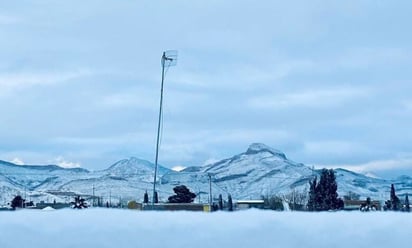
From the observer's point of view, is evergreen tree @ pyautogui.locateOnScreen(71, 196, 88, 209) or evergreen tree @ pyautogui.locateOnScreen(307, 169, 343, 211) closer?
evergreen tree @ pyautogui.locateOnScreen(71, 196, 88, 209)

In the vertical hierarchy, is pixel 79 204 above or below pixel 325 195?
below

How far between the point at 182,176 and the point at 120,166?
99.3 ft

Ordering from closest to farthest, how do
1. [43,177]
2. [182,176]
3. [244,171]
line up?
[182,176]
[43,177]
[244,171]

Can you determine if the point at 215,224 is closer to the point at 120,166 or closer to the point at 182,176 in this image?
the point at 182,176

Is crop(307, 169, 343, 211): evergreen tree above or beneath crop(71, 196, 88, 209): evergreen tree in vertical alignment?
above

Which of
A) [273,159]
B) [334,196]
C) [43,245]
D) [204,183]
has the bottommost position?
[43,245]

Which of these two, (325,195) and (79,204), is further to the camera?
(325,195)

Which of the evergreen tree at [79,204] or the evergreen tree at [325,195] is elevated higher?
the evergreen tree at [325,195]

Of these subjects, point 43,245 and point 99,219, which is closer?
point 43,245

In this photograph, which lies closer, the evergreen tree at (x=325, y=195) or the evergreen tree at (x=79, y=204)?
the evergreen tree at (x=79, y=204)

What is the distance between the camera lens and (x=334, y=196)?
1920 cm

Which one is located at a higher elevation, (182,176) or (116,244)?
(182,176)

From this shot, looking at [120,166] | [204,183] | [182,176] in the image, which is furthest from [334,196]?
[120,166]

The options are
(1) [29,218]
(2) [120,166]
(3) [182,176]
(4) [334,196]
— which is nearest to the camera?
(1) [29,218]
